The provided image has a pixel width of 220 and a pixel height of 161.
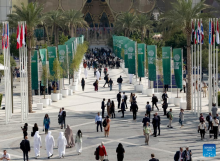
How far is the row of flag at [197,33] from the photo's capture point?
96.1 feet

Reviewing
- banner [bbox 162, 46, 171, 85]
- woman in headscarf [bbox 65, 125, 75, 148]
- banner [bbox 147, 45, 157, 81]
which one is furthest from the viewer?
banner [bbox 147, 45, 157, 81]

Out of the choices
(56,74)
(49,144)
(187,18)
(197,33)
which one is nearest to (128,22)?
(56,74)

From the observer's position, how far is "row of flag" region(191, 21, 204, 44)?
2930cm

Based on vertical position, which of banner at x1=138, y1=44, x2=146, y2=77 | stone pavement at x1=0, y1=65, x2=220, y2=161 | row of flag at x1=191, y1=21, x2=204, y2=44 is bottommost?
stone pavement at x1=0, y1=65, x2=220, y2=161

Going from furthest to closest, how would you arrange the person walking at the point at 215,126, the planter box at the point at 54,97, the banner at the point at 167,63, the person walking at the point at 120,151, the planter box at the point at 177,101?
1. the planter box at the point at 54,97
2. the banner at the point at 167,63
3. the planter box at the point at 177,101
4. the person walking at the point at 215,126
5. the person walking at the point at 120,151

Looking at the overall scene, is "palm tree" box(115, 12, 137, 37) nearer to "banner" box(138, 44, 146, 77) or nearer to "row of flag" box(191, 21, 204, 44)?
"banner" box(138, 44, 146, 77)

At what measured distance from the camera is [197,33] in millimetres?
29484

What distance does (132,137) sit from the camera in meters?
24.1

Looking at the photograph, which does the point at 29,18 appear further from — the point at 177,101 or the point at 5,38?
the point at 177,101

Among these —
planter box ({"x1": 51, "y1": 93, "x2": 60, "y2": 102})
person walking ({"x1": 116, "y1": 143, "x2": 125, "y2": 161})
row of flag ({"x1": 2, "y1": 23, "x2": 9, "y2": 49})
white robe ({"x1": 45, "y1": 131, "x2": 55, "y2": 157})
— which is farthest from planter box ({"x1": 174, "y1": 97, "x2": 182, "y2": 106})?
person walking ({"x1": 116, "y1": 143, "x2": 125, "y2": 161})

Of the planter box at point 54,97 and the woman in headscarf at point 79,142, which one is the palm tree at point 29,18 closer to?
the planter box at point 54,97

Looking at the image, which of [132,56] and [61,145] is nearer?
[61,145]

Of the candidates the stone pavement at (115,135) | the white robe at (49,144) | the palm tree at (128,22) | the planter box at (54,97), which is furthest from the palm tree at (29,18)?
the palm tree at (128,22)

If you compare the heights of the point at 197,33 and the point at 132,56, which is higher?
the point at 197,33
